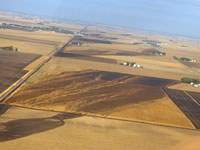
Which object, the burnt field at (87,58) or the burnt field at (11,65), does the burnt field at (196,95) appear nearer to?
the burnt field at (11,65)

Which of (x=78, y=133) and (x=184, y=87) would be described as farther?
(x=184, y=87)

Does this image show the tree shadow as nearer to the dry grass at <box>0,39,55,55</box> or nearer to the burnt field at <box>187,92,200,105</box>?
the burnt field at <box>187,92,200,105</box>

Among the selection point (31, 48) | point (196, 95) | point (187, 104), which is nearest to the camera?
point (187, 104)

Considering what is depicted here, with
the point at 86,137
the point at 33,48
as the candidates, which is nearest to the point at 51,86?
the point at 86,137

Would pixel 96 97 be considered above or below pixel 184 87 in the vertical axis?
above

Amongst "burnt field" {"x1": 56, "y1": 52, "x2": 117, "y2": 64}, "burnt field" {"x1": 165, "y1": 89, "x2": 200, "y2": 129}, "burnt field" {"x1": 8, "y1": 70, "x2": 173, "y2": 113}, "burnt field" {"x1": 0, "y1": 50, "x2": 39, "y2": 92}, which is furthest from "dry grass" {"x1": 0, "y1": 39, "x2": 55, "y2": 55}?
"burnt field" {"x1": 165, "y1": 89, "x2": 200, "y2": 129}

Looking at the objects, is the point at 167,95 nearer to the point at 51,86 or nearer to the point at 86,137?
the point at 51,86

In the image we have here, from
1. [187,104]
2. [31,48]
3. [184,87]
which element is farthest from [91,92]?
[31,48]

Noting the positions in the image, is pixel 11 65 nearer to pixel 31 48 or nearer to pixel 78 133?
pixel 31 48

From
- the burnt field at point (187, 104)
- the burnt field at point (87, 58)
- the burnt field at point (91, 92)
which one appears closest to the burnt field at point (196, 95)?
the burnt field at point (187, 104)
